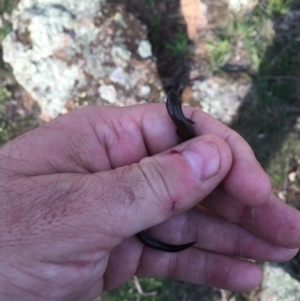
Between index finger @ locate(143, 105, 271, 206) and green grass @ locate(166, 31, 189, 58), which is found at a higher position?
green grass @ locate(166, 31, 189, 58)

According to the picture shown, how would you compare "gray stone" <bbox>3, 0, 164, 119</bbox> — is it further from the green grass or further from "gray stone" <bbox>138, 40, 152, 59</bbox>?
the green grass

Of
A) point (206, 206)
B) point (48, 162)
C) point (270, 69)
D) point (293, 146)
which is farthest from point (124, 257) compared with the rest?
point (270, 69)

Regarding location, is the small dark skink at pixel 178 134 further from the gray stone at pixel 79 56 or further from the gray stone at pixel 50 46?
the gray stone at pixel 50 46

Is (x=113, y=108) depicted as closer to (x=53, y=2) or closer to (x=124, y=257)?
(x=124, y=257)

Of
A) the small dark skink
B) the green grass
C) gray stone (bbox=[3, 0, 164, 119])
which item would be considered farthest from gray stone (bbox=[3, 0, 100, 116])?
the small dark skink

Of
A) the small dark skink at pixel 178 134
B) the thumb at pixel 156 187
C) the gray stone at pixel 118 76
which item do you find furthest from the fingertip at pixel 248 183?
the gray stone at pixel 118 76

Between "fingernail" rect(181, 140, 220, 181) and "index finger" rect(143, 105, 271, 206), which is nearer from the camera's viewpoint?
"fingernail" rect(181, 140, 220, 181)

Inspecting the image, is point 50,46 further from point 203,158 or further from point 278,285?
point 278,285
